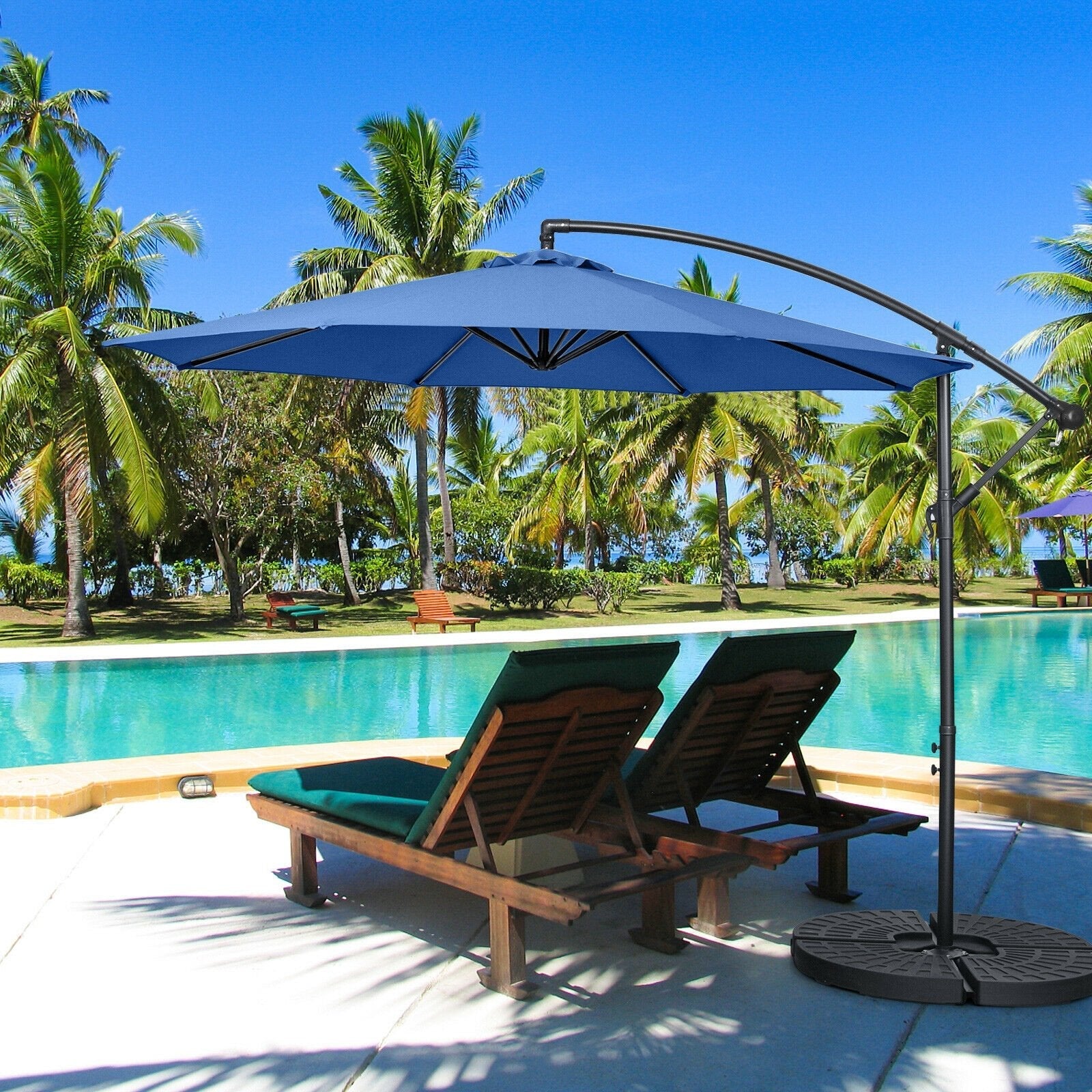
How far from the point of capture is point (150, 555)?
91.8 feet

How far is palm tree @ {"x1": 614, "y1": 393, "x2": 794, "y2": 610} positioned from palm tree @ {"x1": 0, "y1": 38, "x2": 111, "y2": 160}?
54.4ft

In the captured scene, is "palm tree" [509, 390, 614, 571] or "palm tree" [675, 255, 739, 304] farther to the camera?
"palm tree" [509, 390, 614, 571]

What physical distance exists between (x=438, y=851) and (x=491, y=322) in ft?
5.28

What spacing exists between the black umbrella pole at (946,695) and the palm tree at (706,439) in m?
19.8

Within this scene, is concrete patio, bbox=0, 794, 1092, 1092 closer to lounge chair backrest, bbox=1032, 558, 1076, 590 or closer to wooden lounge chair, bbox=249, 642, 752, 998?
wooden lounge chair, bbox=249, 642, 752, 998

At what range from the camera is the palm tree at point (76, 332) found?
17422 millimetres

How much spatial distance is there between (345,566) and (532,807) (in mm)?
22256

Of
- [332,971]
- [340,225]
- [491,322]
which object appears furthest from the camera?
[340,225]

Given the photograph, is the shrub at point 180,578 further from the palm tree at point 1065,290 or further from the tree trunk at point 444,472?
the palm tree at point 1065,290

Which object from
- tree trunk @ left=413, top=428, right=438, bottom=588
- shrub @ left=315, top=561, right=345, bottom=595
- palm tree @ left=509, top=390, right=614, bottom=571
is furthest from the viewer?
shrub @ left=315, top=561, right=345, bottom=595

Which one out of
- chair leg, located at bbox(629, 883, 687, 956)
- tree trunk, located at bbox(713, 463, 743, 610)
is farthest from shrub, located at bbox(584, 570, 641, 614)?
chair leg, located at bbox(629, 883, 687, 956)

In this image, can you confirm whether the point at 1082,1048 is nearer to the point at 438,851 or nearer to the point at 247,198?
the point at 438,851

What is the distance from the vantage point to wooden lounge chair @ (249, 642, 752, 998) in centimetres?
314

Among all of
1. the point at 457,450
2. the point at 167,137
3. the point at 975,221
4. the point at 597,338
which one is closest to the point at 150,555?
the point at 457,450
